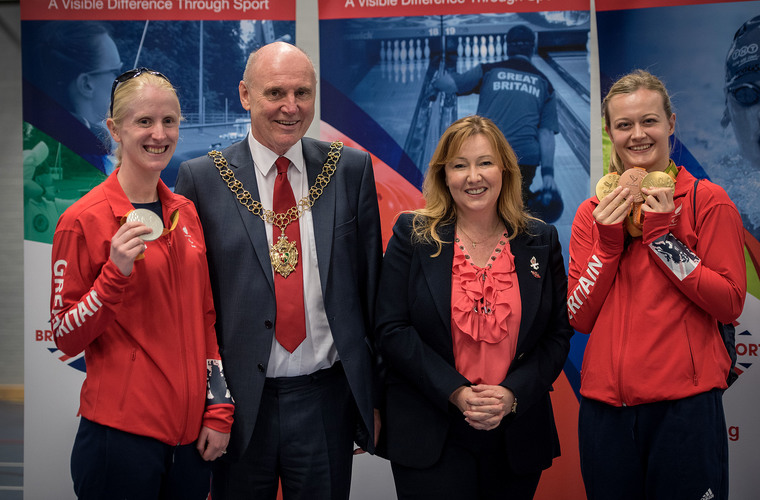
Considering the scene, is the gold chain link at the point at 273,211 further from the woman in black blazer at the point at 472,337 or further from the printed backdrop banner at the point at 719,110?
the printed backdrop banner at the point at 719,110

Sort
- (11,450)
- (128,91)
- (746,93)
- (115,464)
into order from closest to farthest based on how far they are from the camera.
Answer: (115,464) < (128,91) < (746,93) < (11,450)

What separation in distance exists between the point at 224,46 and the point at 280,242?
7.47 feet

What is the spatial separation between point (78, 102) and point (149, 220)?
8.68 ft

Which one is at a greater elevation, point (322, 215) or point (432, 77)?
point (432, 77)

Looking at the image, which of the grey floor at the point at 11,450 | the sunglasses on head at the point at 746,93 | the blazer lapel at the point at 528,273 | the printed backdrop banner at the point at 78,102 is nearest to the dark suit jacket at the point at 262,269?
the blazer lapel at the point at 528,273

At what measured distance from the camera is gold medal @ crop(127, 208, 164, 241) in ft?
6.97

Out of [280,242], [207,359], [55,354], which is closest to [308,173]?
[280,242]

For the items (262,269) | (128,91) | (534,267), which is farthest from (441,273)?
(128,91)

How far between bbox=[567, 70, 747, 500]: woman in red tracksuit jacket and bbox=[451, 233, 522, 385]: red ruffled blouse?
274mm

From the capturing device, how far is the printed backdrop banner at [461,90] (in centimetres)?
426

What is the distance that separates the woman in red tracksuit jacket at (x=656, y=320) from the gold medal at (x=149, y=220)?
1534mm

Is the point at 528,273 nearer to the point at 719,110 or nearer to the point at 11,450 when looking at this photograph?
the point at 719,110

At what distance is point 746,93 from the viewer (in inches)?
163

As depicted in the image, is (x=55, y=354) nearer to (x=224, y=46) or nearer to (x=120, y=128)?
(x=224, y=46)
